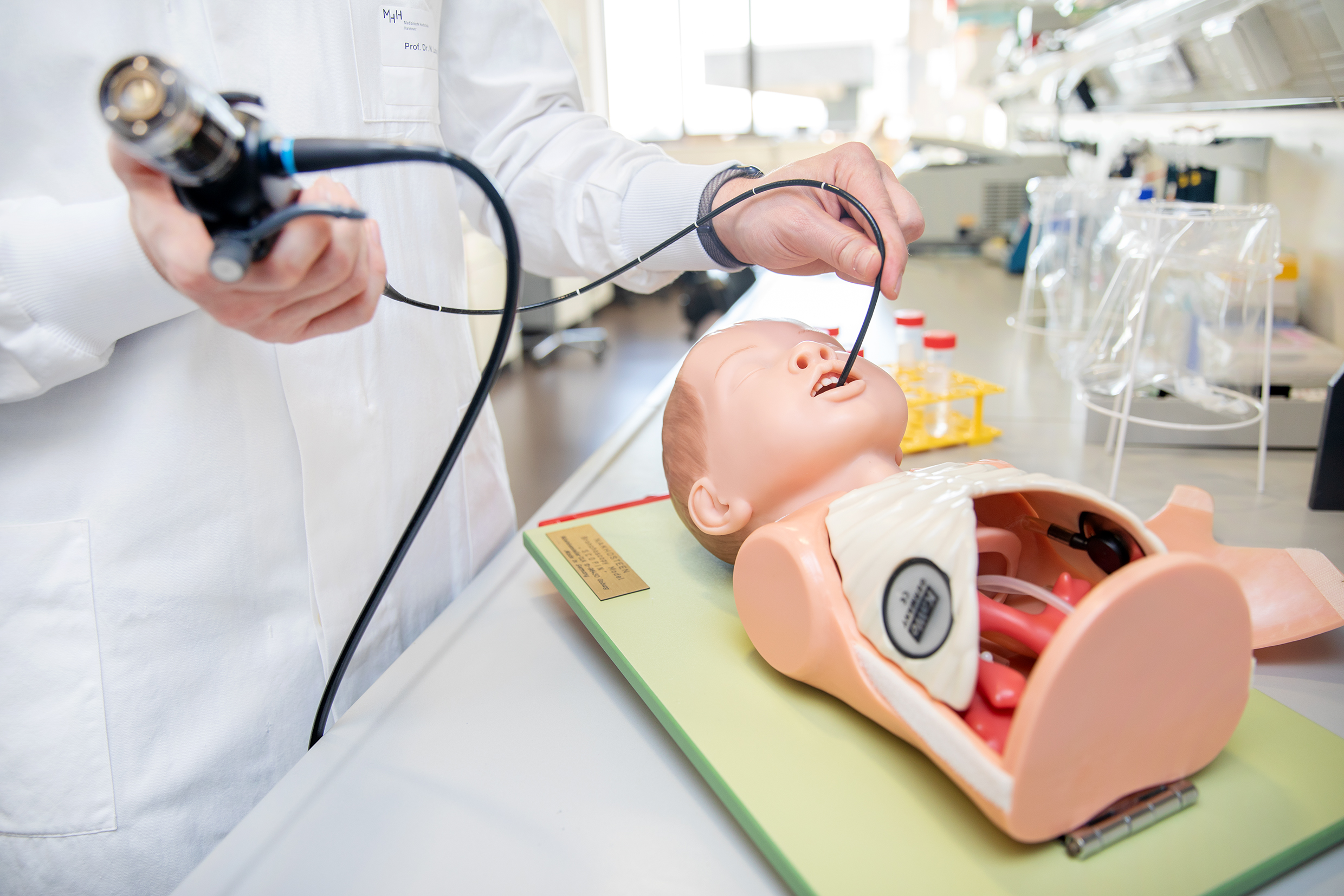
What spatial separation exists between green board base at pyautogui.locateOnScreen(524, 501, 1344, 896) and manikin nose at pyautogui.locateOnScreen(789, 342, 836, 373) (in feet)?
0.97

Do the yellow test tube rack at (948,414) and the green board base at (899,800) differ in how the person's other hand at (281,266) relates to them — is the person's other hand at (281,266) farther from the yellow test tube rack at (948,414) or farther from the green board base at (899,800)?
the yellow test tube rack at (948,414)

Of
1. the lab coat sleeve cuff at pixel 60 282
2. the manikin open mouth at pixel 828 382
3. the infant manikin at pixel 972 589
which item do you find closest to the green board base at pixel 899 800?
the infant manikin at pixel 972 589

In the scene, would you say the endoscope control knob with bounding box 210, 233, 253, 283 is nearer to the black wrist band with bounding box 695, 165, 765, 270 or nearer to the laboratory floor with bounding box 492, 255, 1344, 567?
the black wrist band with bounding box 695, 165, 765, 270

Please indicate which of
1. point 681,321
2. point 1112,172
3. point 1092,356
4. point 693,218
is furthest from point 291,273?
point 681,321

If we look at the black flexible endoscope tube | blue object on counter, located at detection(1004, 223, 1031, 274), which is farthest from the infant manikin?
blue object on counter, located at detection(1004, 223, 1031, 274)

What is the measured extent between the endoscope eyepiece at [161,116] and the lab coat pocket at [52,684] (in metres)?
0.44

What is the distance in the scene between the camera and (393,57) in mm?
896

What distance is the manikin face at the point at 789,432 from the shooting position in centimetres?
83

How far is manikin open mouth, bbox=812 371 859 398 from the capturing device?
0.87 meters

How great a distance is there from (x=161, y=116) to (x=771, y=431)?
59cm

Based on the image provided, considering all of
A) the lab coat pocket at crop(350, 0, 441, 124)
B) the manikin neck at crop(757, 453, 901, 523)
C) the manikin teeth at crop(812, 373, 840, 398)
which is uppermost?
the lab coat pocket at crop(350, 0, 441, 124)

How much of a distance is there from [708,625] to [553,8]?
6.37m

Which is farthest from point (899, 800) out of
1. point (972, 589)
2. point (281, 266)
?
point (281, 266)

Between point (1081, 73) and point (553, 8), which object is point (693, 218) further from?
point (553, 8)
